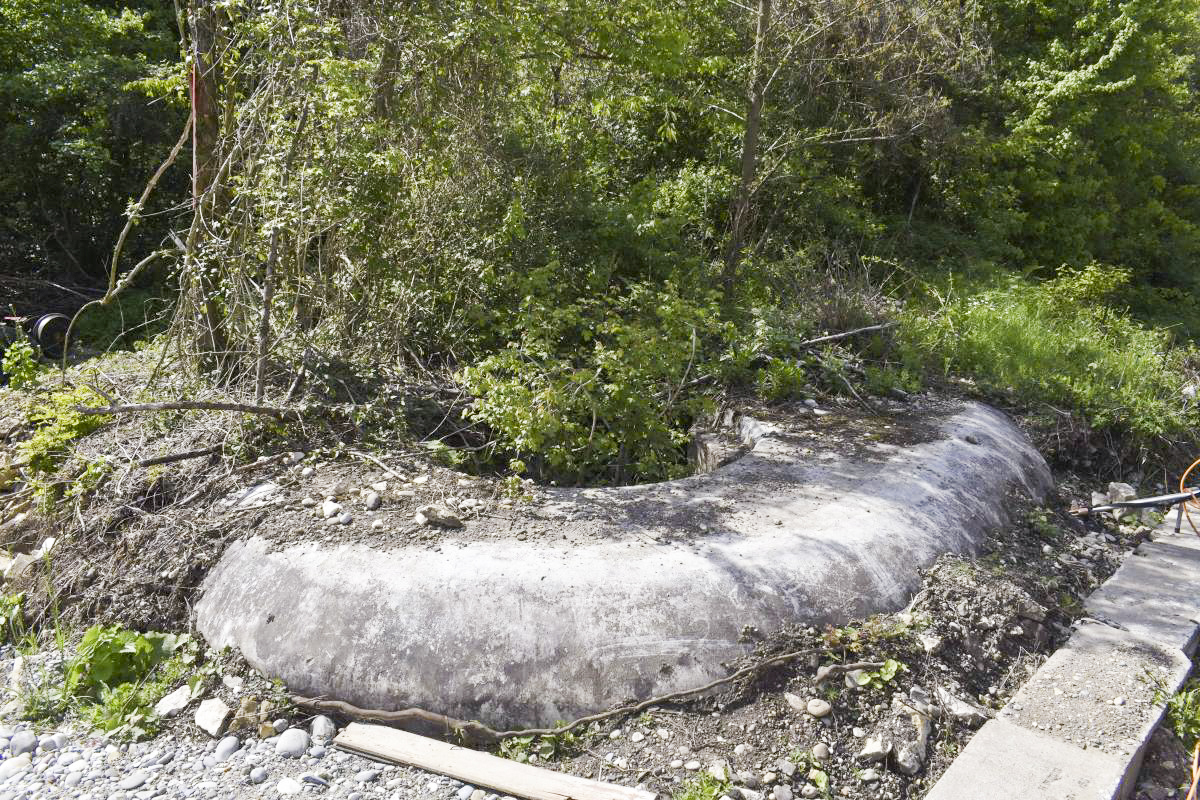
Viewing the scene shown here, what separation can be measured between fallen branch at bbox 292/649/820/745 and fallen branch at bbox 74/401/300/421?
185 cm

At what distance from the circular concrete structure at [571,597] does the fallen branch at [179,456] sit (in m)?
0.93

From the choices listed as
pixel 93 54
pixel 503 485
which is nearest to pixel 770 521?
pixel 503 485

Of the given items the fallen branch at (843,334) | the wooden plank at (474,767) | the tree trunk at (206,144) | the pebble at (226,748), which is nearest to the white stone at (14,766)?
the pebble at (226,748)

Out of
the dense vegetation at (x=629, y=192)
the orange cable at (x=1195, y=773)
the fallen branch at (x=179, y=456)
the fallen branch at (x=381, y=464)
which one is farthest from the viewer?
→ the dense vegetation at (x=629, y=192)

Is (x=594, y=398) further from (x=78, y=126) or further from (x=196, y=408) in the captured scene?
(x=78, y=126)

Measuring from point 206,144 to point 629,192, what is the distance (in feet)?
12.7

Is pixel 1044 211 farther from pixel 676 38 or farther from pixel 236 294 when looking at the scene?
pixel 236 294

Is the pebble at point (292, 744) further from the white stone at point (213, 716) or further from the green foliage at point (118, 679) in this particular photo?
the green foliage at point (118, 679)

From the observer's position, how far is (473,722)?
10.7 ft

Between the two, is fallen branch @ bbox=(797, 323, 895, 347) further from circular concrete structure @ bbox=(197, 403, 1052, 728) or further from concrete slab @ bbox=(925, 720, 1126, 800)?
concrete slab @ bbox=(925, 720, 1126, 800)

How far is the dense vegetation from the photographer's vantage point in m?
5.10

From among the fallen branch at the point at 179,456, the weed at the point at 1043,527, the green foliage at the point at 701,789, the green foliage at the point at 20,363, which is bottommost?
the weed at the point at 1043,527

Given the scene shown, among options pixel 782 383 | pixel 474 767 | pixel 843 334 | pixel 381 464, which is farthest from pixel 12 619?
pixel 843 334

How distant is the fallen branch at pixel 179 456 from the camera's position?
4.70m
